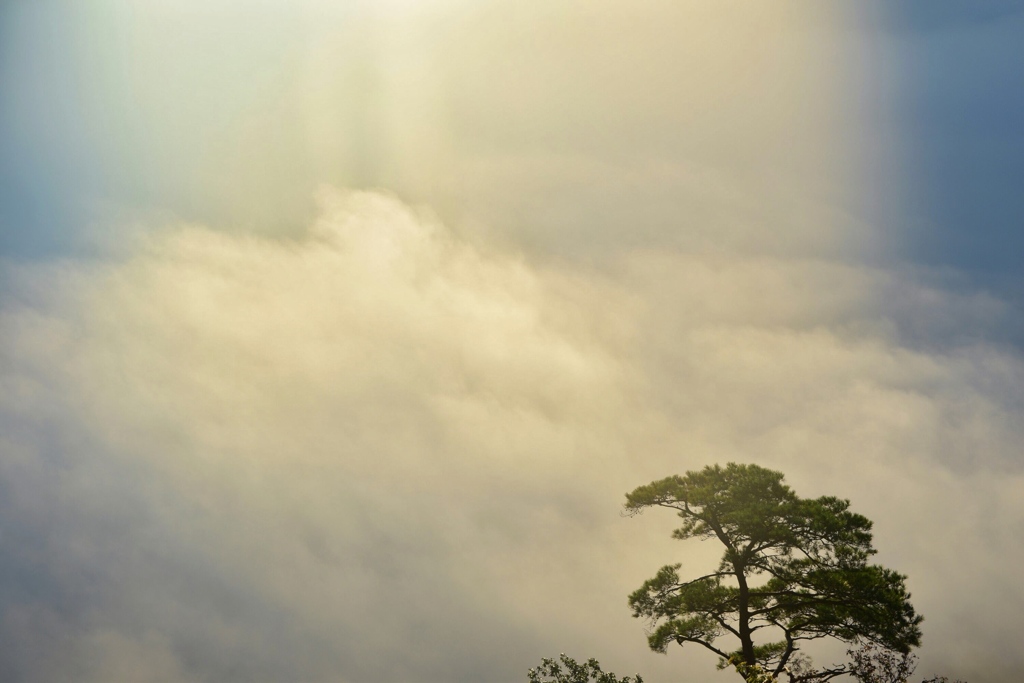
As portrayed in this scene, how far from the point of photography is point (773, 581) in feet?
102

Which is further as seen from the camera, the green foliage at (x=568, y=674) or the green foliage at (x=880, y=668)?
the green foliage at (x=568, y=674)

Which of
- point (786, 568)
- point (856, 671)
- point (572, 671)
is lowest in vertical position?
point (856, 671)

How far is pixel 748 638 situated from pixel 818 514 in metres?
5.71

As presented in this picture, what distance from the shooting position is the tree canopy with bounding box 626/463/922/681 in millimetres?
29234

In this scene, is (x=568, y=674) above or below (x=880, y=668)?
above

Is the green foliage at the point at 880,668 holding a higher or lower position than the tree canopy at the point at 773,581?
lower

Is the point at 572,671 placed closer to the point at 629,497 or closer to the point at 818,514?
the point at 629,497

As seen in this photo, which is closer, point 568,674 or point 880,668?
point 880,668

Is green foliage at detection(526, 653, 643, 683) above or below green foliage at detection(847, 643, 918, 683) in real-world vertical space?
above

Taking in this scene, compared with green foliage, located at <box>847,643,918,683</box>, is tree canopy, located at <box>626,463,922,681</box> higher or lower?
higher

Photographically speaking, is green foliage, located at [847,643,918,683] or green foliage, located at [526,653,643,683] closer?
green foliage, located at [847,643,918,683]

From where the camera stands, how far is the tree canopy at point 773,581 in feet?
95.9

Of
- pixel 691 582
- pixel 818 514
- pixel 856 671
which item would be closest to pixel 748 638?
pixel 691 582

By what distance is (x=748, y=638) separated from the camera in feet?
101
